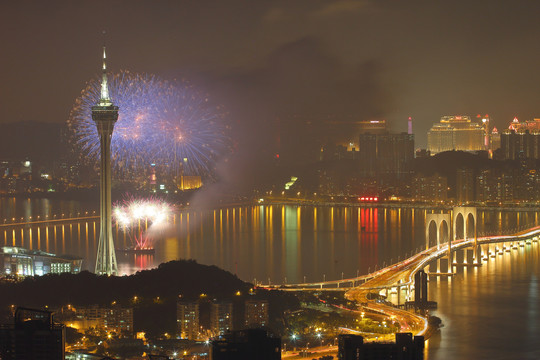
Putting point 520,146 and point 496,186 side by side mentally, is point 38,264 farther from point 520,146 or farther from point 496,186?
point 520,146

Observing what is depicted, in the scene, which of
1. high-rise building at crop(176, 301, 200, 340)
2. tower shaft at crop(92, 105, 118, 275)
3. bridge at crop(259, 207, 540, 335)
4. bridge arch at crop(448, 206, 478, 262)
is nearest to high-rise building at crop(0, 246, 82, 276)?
tower shaft at crop(92, 105, 118, 275)

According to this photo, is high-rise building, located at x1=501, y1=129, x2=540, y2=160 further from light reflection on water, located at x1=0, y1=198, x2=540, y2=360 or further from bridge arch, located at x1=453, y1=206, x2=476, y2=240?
bridge arch, located at x1=453, y1=206, x2=476, y2=240

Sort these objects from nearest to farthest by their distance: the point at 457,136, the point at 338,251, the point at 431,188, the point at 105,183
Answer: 1. the point at 105,183
2. the point at 338,251
3. the point at 431,188
4. the point at 457,136

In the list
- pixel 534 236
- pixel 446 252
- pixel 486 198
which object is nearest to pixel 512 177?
pixel 486 198

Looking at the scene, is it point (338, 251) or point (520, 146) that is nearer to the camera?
point (338, 251)

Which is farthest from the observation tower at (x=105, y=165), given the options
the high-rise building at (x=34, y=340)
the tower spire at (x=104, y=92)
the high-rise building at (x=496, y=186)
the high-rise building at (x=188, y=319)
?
the high-rise building at (x=496, y=186)

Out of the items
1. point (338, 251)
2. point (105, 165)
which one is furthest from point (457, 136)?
point (105, 165)
